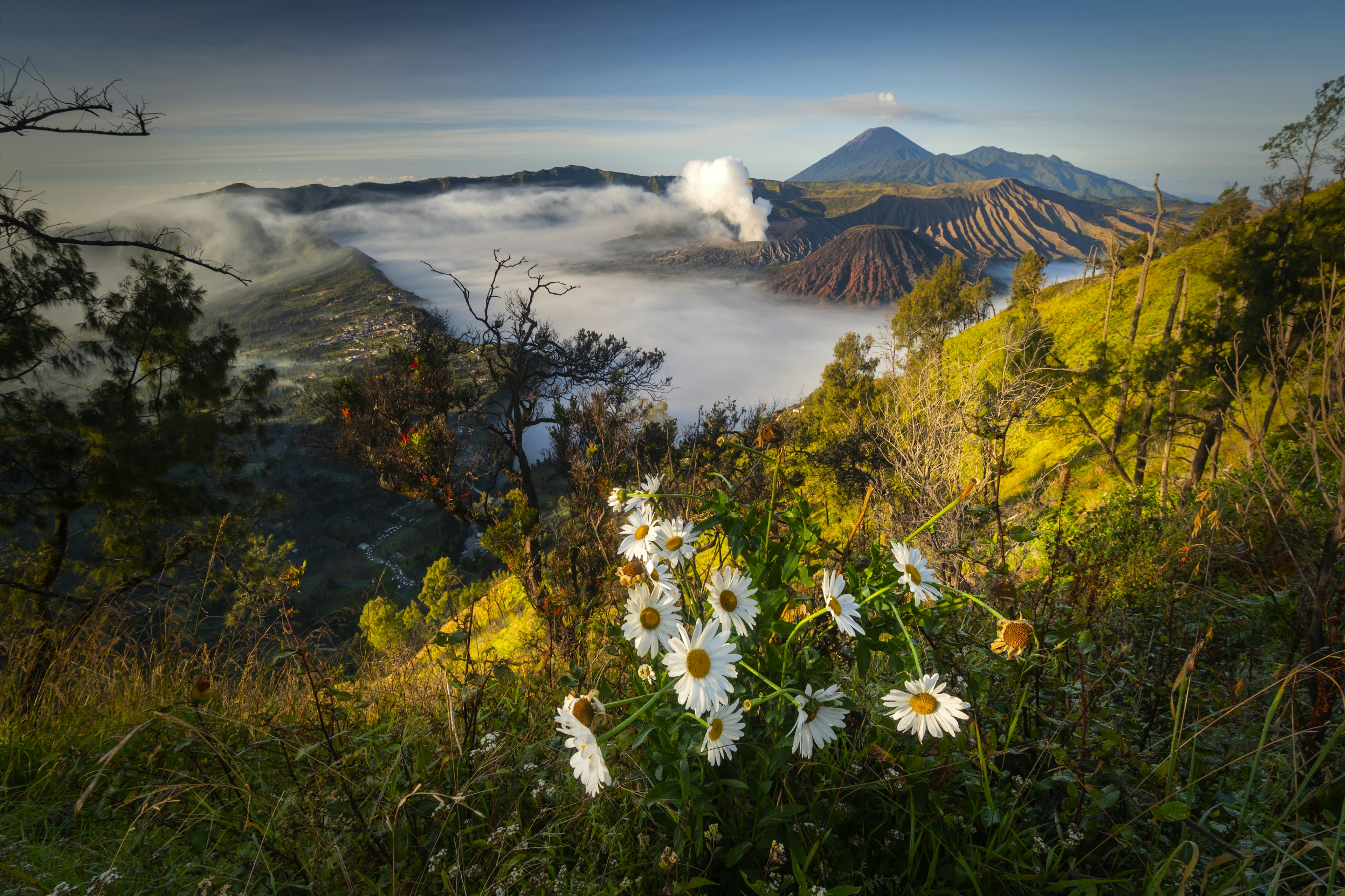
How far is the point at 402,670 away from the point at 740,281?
548 feet

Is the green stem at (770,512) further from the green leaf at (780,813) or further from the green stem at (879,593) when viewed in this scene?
the green leaf at (780,813)

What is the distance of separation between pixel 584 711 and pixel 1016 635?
808 mm

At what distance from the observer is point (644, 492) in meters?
1.37

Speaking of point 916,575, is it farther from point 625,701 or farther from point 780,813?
point 625,701

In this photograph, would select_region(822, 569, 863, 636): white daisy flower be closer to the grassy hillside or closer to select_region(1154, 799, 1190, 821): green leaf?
select_region(1154, 799, 1190, 821): green leaf

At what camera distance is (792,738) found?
3.82 feet

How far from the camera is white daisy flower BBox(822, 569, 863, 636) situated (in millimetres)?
1013

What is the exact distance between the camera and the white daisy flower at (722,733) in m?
0.98

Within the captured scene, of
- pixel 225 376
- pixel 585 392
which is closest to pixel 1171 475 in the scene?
pixel 585 392

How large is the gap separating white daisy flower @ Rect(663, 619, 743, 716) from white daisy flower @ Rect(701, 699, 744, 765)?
31 mm

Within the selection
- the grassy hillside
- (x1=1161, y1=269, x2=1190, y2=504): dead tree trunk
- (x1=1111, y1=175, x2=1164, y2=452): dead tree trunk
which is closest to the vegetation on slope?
the grassy hillside

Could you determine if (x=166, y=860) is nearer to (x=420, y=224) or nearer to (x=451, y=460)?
(x=451, y=460)

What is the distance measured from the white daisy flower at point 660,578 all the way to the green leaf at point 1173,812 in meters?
0.98

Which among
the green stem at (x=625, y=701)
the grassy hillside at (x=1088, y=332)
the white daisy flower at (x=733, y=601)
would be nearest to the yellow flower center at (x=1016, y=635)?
the white daisy flower at (x=733, y=601)
